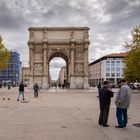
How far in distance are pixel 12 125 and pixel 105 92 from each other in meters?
3.82

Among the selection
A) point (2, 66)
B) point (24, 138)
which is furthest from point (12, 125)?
point (2, 66)

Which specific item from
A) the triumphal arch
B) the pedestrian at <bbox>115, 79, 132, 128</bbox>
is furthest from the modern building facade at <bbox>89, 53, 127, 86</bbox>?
the pedestrian at <bbox>115, 79, 132, 128</bbox>

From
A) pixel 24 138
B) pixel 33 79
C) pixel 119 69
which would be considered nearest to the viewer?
pixel 24 138

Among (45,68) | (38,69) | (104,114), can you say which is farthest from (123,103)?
(38,69)

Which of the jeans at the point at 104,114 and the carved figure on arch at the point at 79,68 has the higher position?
the carved figure on arch at the point at 79,68

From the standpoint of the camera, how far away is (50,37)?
7956cm

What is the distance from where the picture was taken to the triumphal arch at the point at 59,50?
7881 cm

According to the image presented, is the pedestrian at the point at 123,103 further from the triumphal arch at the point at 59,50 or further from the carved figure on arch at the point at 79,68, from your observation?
the carved figure on arch at the point at 79,68

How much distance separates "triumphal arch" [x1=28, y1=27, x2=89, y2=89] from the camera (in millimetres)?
78812

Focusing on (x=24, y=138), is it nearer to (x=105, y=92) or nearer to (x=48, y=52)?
(x=105, y=92)

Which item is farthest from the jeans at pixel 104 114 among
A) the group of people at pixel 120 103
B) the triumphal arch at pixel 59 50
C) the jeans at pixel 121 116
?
the triumphal arch at pixel 59 50

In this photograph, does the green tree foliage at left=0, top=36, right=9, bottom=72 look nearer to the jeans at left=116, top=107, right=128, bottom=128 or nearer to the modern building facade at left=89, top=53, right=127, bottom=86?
the jeans at left=116, top=107, right=128, bottom=128

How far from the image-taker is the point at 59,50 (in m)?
80.1

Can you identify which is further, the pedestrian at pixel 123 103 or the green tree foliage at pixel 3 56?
the green tree foliage at pixel 3 56
